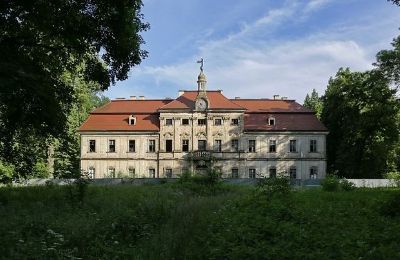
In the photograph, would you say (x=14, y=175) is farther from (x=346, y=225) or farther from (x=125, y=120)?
(x=125, y=120)

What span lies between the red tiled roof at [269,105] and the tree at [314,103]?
4554 mm

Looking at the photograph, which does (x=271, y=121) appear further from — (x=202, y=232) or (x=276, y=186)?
(x=202, y=232)

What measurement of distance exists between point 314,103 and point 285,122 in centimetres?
2011

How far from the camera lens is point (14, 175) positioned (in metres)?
16.7

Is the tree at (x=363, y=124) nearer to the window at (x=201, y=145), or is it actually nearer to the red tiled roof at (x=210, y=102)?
the red tiled roof at (x=210, y=102)

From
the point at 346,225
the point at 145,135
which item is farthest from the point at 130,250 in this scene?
the point at 145,135

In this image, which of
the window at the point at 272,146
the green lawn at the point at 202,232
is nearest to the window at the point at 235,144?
the window at the point at 272,146

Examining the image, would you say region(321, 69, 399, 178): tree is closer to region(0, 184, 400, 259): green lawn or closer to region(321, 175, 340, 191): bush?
region(321, 175, 340, 191): bush

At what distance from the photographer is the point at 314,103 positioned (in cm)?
7088

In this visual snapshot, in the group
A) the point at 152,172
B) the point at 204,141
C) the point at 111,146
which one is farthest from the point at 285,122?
the point at 111,146

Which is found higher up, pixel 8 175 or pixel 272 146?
pixel 272 146

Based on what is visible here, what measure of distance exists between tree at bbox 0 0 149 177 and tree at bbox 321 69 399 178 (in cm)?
3155

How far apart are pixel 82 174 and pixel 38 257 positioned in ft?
28.9

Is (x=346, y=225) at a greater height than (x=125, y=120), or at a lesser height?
lesser
